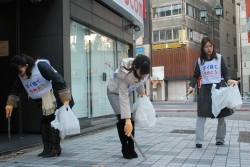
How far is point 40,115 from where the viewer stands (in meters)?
5.30

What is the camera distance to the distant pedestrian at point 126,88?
455 centimetres

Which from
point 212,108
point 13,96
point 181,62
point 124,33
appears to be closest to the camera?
point 13,96

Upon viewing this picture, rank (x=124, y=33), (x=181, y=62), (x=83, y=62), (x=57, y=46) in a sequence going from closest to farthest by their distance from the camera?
1. (x=57, y=46)
2. (x=83, y=62)
3. (x=124, y=33)
4. (x=181, y=62)

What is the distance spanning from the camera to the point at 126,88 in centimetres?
476

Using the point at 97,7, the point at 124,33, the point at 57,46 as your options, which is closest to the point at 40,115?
the point at 57,46

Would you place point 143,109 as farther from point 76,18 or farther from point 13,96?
point 76,18

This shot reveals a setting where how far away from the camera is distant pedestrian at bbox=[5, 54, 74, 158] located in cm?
494

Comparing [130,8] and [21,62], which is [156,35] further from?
[21,62]

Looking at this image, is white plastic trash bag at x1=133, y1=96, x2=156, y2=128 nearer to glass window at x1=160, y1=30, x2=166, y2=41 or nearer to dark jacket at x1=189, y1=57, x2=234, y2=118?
dark jacket at x1=189, y1=57, x2=234, y2=118

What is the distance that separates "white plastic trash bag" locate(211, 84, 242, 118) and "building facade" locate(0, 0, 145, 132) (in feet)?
10.9

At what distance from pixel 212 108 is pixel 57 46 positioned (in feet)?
11.9

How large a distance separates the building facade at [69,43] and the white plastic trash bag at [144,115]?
9.05ft

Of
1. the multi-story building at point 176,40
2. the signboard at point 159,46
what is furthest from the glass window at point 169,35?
the signboard at point 159,46

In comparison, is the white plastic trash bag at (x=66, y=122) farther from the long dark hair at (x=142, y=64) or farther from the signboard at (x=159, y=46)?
the signboard at (x=159, y=46)
